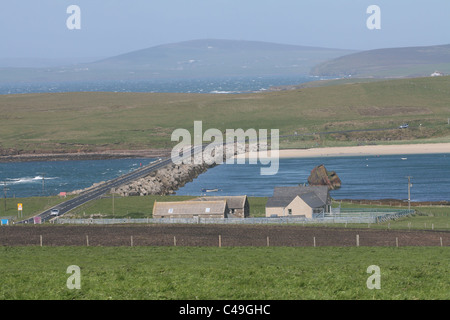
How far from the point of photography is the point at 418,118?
184250 mm

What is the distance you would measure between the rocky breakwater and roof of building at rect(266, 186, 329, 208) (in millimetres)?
24419

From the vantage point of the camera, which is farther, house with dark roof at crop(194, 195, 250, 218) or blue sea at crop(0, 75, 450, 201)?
blue sea at crop(0, 75, 450, 201)

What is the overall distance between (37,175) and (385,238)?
Answer: 85506mm

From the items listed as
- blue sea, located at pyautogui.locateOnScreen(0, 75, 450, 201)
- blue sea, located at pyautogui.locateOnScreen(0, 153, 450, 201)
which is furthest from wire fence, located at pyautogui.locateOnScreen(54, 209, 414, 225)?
blue sea, located at pyautogui.locateOnScreen(0, 153, 450, 201)

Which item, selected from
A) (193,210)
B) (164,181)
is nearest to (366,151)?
(164,181)

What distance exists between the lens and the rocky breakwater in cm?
9375

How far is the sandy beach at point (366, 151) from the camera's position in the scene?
457 ft

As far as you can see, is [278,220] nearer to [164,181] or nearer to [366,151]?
[164,181]

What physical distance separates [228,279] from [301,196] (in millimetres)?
44932

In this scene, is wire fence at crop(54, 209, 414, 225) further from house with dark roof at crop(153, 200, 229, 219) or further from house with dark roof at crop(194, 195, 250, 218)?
house with dark roof at crop(194, 195, 250, 218)

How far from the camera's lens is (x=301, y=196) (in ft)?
233

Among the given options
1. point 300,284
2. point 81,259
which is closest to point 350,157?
point 81,259

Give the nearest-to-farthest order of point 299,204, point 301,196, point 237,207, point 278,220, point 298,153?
point 278,220 < point 299,204 < point 301,196 < point 237,207 < point 298,153

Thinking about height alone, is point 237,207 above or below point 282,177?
above
